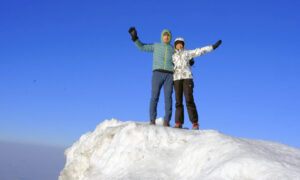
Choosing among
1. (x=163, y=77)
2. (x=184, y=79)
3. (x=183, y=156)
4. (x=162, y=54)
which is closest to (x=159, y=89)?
(x=163, y=77)

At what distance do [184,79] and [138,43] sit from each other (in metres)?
2.23

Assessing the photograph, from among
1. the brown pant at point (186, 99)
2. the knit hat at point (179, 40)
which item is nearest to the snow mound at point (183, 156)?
the brown pant at point (186, 99)

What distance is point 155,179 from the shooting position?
5598 millimetres

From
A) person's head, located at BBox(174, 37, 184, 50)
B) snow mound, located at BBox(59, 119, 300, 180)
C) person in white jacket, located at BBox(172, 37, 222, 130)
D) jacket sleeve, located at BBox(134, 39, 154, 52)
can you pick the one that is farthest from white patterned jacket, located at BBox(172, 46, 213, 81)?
snow mound, located at BBox(59, 119, 300, 180)

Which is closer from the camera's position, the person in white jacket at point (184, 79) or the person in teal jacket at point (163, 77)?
the person in white jacket at point (184, 79)

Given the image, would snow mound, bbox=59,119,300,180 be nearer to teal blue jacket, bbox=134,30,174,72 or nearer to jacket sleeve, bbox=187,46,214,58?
teal blue jacket, bbox=134,30,174,72

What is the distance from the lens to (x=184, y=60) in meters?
9.30

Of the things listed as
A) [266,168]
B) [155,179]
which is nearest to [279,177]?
[266,168]

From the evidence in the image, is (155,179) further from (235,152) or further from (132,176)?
(235,152)

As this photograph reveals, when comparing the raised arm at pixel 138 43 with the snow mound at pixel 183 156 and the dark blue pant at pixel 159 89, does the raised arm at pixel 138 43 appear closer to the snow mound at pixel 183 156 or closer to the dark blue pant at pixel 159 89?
the dark blue pant at pixel 159 89

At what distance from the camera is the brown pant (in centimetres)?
921

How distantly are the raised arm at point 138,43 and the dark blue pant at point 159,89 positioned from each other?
104cm

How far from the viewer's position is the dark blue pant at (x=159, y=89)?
30.9 ft

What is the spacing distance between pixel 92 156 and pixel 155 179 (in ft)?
11.8
